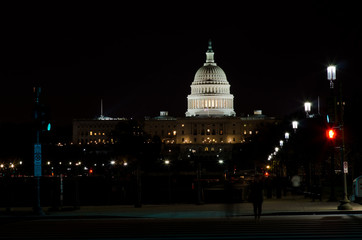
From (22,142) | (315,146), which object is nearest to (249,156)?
(22,142)

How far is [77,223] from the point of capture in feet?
98.4

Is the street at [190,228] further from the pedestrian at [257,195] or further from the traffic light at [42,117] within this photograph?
the traffic light at [42,117]

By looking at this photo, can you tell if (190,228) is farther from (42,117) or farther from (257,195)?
(42,117)

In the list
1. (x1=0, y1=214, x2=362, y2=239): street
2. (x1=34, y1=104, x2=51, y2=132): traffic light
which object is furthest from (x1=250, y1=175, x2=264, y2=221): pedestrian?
(x1=34, y1=104, x2=51, y2=132): traffic light

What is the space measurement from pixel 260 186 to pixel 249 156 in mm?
126965

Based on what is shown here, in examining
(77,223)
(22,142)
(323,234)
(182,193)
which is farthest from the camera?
(22,142)

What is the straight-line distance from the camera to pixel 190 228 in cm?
2645

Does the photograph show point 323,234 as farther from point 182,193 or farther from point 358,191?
point 182,193

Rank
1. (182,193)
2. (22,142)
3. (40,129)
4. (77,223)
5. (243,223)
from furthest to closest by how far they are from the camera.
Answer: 1. (22,142)
2. (182,193)
3. (40,129)
4. (77,223)
5. (243,223)

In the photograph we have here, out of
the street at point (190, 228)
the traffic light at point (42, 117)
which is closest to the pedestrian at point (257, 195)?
the street at point (190, 228)

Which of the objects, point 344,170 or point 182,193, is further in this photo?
point 182,193

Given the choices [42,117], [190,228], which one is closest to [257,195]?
[190,228]

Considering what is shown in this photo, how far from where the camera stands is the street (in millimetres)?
23766

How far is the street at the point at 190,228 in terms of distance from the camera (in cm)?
2377
